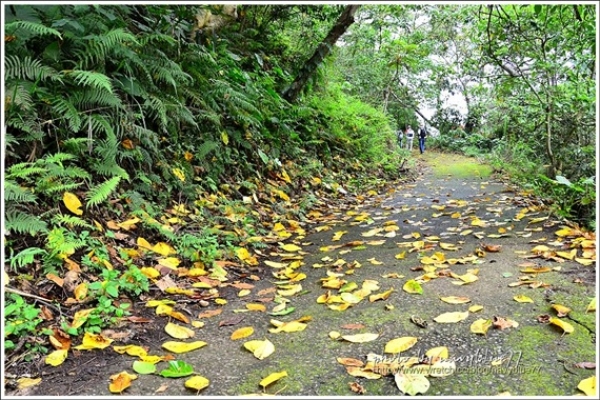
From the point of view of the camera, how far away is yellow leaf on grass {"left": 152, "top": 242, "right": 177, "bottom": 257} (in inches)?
116

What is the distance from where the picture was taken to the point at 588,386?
1.53 metres

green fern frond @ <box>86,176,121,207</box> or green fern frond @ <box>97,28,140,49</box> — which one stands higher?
green fern frond @ <box>97,28,140,49</box>

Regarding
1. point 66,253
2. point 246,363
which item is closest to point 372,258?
point 246,363

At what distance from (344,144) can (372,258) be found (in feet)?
17.1

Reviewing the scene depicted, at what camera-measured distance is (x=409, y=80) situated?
19.5 metres

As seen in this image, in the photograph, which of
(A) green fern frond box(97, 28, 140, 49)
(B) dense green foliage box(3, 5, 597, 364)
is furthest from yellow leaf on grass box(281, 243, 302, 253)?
(A) green fern frond box(97, 28, 140, 49)

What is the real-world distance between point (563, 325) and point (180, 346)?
5.73 ft

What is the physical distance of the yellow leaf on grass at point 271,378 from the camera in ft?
5.58

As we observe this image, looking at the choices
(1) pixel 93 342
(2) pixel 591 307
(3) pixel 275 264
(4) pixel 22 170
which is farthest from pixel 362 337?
(4) pixel 22 170

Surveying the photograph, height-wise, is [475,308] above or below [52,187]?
below

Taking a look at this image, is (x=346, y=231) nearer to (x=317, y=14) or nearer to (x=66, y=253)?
(x=66, y=253)

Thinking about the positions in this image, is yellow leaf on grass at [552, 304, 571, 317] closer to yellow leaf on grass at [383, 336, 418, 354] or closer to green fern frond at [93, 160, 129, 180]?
yellow leaf on grass at [383, 336, 418, 354]

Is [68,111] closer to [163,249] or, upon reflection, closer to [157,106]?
[157,106]

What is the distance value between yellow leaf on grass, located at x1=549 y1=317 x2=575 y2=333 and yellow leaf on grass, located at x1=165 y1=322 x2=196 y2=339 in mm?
1722
